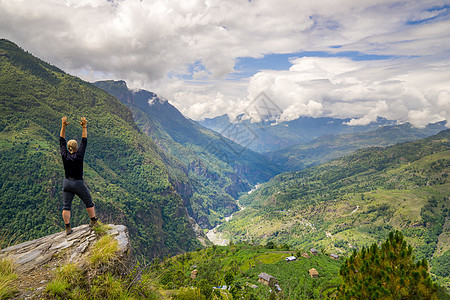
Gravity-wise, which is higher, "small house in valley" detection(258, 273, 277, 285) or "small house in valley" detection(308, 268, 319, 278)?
"small house in valley" detection(258, 273, 277, 285)

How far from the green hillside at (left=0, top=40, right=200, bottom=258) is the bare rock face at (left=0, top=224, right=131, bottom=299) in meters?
53.4

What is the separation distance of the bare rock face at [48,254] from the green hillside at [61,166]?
175ft

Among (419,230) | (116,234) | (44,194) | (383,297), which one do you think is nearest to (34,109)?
(44,194)

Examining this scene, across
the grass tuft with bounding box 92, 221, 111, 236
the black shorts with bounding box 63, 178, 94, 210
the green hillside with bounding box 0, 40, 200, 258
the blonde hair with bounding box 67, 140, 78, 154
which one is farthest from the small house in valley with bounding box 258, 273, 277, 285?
the blonde hair with bounding box 67, 140, 78, 154

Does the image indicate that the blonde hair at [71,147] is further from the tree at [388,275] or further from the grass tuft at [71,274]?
the tree at [388,275]

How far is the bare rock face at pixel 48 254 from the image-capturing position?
6083 mm

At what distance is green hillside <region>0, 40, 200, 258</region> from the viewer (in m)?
79.2

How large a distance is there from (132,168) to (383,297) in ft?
579

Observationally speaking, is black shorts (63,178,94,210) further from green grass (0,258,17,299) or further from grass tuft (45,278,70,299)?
grass tuft (45,278,70,299)

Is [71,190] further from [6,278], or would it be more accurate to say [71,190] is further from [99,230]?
[6,278]

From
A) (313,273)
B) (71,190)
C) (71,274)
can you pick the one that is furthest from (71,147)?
(313,273)

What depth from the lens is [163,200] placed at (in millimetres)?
159750

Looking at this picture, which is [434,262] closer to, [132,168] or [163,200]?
[163,200]

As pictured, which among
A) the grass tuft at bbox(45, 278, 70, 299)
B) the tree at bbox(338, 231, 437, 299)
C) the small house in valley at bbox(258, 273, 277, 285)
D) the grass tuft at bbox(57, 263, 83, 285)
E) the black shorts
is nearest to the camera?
the grass tuft at bbox(45, 278, 70, 299)
